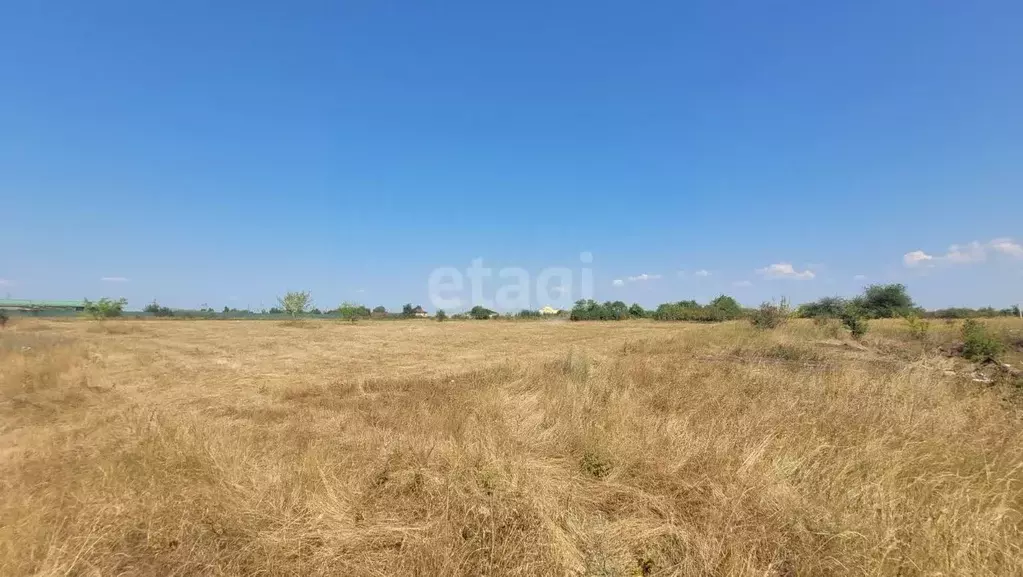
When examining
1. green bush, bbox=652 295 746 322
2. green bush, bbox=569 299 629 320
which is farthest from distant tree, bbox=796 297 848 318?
green bush, bbox=569 299 629 320

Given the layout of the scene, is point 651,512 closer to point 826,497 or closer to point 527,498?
point 527,498

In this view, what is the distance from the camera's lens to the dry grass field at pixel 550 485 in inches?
107

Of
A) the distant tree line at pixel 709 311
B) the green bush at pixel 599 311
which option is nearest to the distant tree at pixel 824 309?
the distant tree line at pixel 709 311

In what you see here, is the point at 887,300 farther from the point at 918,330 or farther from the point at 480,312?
the point at 480,312

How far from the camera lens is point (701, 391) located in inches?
267

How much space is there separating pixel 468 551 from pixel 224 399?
8.41 m

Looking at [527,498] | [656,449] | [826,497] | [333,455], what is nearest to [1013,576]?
[826,497]

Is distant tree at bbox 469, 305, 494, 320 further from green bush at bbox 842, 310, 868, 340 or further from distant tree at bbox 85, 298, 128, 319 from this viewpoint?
green bush at bbox 842, 310, 868, 340

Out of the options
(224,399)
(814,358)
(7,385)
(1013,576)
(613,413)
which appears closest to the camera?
(1013,576)

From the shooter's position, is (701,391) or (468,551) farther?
(701,391)

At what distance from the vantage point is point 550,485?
3.70m

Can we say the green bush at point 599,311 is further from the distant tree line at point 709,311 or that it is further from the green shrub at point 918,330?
the green shrub at point 918,330

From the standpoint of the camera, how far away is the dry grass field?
2711 millimetres

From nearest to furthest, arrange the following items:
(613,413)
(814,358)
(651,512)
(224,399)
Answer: (651,512)
(613,413)
(224,399)
(814,358)
